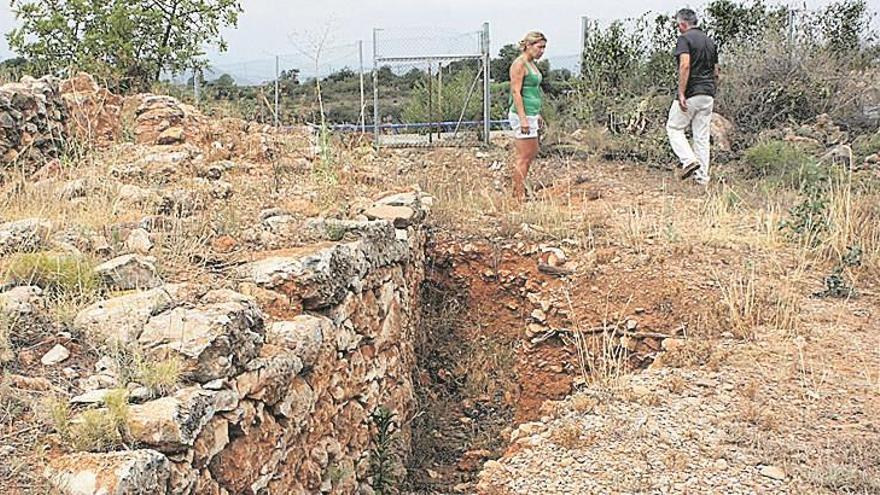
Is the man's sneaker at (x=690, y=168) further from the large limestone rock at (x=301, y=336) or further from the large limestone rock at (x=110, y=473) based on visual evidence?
the large limestone rock at (x=110, y=473)

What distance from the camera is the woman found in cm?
779

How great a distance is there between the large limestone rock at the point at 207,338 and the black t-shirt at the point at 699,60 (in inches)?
242

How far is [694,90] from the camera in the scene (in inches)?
341

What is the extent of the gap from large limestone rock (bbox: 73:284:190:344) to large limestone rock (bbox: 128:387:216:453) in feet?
1.52

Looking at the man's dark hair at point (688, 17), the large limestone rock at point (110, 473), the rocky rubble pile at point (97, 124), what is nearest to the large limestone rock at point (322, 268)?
the large limestone rock at point (110, 473)

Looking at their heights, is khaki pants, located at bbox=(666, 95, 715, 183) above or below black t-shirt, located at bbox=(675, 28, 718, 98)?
below

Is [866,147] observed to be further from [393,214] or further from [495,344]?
[393,214]

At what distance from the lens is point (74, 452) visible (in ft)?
9.25

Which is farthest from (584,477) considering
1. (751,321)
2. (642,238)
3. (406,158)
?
(406,158)

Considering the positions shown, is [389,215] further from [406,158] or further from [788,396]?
[406,158]

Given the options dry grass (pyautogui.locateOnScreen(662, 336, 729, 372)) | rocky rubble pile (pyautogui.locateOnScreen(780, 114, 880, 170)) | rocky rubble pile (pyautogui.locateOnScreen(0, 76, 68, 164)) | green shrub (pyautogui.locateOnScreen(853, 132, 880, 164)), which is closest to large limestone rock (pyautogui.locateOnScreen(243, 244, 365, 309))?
dry grass (pyautogui.locateOnScreen(662, 336, 729, 372))

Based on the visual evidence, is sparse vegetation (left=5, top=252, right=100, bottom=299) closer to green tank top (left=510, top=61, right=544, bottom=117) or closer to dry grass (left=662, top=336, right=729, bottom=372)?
dry grass (left=662, top=336, right=729, bottom=372)

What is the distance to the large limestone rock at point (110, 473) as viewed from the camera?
2.63 meters

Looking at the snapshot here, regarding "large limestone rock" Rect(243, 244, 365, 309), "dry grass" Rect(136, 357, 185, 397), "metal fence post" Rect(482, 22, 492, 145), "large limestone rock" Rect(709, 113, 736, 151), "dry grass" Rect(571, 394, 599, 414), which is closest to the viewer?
"dry grass" Rect(136, 357, 185, 397)
